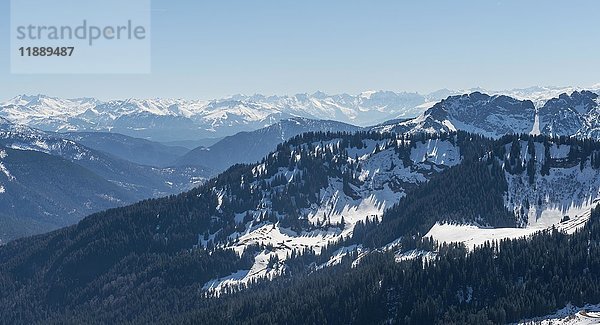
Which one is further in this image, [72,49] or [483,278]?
[483,278]

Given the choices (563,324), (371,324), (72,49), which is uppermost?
(72,49)

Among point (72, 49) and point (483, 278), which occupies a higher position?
point (72, 49)

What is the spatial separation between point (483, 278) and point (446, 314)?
1893cm

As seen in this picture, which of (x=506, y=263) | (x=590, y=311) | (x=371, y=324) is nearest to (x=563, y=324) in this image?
→ (x=590, y=311)

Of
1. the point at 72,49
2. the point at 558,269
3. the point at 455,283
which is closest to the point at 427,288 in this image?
the point at 455,283

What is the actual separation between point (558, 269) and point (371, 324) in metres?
54.2

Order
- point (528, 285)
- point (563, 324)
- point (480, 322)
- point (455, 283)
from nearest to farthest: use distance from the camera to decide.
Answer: point (563, 324) < point (480, 322) < point (528, 285) < point (455, 283)

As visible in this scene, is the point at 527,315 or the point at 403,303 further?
the point at 403,303

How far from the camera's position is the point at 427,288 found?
19900cm

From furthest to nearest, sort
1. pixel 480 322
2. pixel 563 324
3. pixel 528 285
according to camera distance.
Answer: pixel 528 285 → pixel 480 322 → pixel 563 324

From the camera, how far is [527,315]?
173625 millimetres

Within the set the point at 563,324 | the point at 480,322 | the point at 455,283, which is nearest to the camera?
the point at 563,324

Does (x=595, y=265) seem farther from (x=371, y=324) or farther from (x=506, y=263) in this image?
(x=371, y=324)

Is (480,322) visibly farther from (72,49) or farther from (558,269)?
(72,49)
